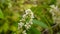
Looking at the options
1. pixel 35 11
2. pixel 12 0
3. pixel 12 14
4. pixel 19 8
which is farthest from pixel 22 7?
pixel 35 11

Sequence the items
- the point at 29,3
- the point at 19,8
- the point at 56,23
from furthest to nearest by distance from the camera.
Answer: the point at 29,3 → the point at 19,8 → the point at 56,23

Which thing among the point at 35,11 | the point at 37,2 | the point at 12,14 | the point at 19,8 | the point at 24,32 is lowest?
the point at 24,32

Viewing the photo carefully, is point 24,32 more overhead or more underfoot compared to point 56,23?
more underfoot

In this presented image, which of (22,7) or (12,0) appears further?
(22,7)

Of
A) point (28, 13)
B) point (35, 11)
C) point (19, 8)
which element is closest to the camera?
point (28, 13)

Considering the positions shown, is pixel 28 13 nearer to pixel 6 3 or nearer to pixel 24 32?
pixel 24 32

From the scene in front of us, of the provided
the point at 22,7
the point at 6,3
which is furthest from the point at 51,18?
the point at 6,3

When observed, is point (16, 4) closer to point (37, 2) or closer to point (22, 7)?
point (22, 7)

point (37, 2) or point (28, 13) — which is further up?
point (37, 2)

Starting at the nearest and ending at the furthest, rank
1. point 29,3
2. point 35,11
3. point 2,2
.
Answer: point 35,11, point 2,2, point 29,3
